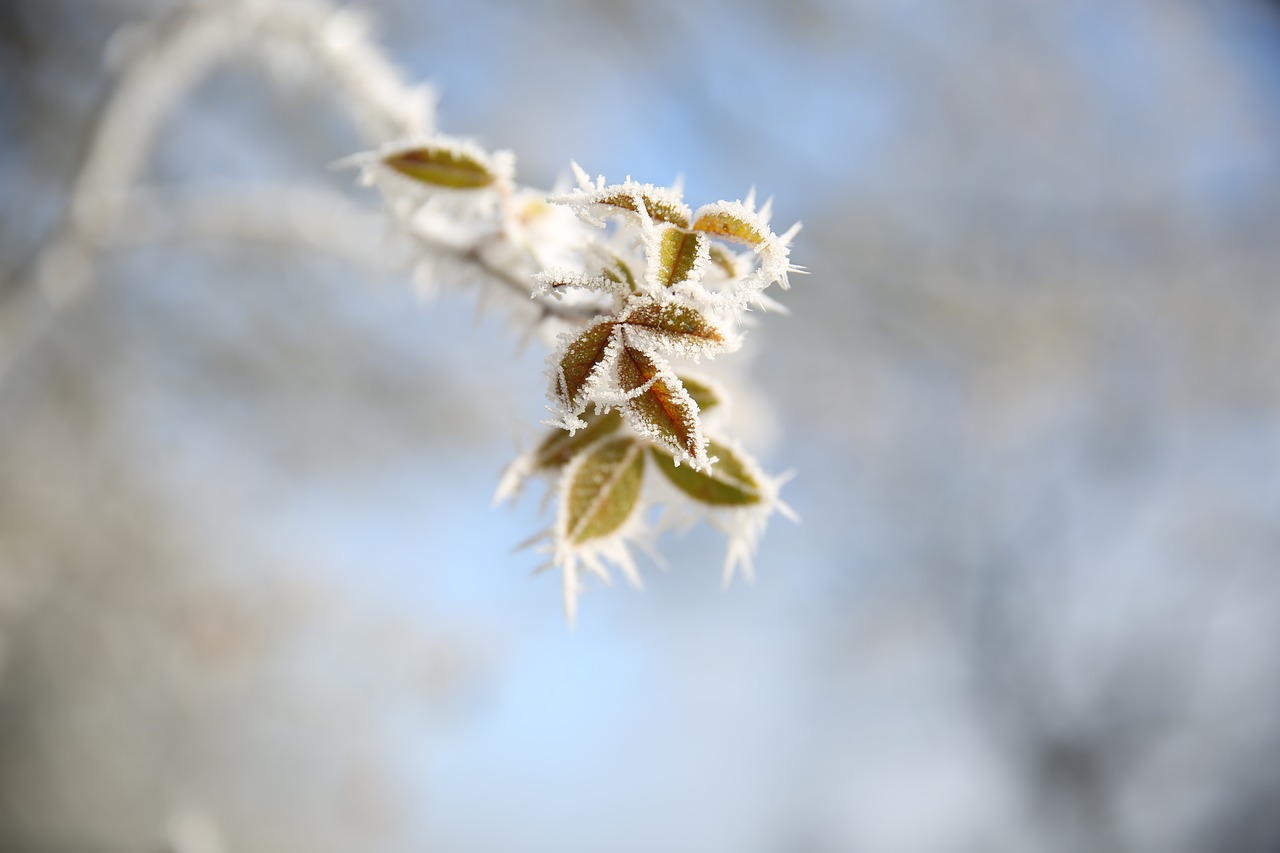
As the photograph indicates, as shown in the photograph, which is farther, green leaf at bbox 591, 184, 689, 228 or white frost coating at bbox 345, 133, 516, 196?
white frost coating at bbox 345, 133, 516, 196

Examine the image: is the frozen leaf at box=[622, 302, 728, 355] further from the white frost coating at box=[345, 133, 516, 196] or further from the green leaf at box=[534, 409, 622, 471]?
the white frost coating at box=[345, 133, 516, 196]

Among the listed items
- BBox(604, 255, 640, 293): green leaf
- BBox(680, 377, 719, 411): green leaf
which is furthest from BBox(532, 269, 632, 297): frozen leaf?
BBox(680, 377, 719, 411): green leaf

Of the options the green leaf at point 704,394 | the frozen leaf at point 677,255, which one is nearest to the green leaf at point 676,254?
the frozen leaf at point 677,255

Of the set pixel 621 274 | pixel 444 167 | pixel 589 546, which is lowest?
pixel 589 546

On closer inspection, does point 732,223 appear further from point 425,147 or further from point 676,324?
point 425,147

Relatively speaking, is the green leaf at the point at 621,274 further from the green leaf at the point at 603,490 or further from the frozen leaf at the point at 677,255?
the green leaf at the point at 603,490

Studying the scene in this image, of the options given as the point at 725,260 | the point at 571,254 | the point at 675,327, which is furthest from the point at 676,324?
the point at 571,254
